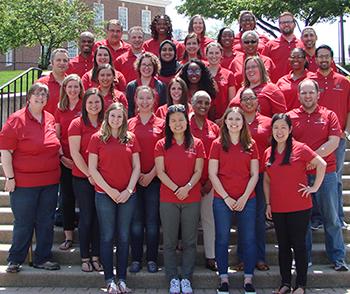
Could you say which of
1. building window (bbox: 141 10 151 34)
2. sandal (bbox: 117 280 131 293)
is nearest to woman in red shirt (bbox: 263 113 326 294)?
sandal (bbox: 117 280 131 293)

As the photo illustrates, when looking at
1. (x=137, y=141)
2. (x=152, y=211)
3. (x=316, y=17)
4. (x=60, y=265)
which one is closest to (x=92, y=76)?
(x=137, y=141)

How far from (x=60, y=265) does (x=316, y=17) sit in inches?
842

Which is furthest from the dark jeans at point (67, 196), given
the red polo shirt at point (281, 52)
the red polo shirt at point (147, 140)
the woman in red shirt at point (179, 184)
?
the red polo shirt at point (281, 52)

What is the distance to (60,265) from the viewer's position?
18.6 feet

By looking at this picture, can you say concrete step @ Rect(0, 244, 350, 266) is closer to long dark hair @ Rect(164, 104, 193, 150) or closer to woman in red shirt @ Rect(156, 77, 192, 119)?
long dark hair @ Rect(164, 104, 193, 150)

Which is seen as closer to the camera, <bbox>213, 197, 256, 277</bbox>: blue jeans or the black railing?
<bbox>213, 197, 256, 277</bbox>: blue jeans

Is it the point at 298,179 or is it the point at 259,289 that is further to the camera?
the point at 259,289

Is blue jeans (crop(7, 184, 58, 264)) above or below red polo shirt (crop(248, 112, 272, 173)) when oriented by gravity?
below

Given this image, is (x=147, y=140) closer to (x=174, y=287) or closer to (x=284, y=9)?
(x=174, y=287)

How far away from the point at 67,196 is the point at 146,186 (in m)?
1.17

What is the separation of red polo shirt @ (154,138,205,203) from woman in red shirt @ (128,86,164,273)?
0.31 m

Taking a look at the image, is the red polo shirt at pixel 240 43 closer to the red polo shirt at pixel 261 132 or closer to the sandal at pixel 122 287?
the red polo shirt at pixel 261 132

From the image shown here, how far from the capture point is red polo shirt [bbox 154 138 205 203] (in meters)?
4.93

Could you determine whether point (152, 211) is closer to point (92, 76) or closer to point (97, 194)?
point (97, 194)
